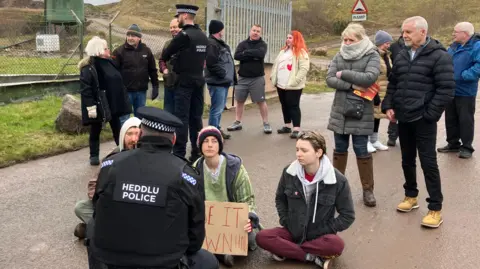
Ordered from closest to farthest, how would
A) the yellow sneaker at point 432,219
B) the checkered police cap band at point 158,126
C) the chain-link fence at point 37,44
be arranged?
1. the checkered police cap band at point 158,126
2. the yellow sneaker at point 432,219
3. the chain-link fence at point 37,44

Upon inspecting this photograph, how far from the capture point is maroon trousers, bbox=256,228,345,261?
13.2ft

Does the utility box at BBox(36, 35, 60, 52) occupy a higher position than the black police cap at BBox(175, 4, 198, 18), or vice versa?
the black police cap at BBox(175, 4, 198, 18)

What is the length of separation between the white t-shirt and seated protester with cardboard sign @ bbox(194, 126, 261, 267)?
4.21m

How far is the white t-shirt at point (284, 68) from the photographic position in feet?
27.6

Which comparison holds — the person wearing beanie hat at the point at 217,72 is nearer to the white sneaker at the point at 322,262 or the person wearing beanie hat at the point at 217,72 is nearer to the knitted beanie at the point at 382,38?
the knitted beanie at the point at 382,38

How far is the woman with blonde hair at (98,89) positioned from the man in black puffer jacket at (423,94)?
3.48m

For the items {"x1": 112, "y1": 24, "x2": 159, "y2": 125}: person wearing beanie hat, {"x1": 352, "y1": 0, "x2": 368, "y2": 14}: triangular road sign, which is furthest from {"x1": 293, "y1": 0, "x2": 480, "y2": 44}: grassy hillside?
{"x1": 112, "y1": 24, "x2": 159, "y2": 125}: person wearing beanie hat

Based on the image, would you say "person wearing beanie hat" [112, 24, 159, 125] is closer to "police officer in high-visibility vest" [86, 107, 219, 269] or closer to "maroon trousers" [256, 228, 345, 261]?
"maroon trousers" [256, 228, 345, 261]

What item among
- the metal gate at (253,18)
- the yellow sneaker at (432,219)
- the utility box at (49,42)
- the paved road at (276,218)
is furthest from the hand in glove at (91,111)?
the utility box at (49,42)

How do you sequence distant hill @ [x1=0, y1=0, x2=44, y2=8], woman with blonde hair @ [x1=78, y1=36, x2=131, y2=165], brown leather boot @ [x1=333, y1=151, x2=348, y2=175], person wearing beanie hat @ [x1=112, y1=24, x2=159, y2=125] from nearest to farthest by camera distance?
1. brown leather boot @ [x1=333, y1=151, x2=348, y2=175]
2. woman with blonde hair @ [x1=78, y1=36, x2=131, y2=165]
3. person wearing beanie hat @ [x1=112, y1=24, x2=159, y2=125]
4. distant hill @ [x1=0, y1=0, x2=44, y2=8]

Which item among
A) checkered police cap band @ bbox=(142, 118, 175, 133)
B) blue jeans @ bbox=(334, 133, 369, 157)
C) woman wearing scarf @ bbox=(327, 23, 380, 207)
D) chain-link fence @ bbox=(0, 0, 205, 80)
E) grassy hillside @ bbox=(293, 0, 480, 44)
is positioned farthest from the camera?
grassy hillside @ bbox=(293, 0, 480, 44)

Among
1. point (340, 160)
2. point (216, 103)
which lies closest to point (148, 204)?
point (340, 160)

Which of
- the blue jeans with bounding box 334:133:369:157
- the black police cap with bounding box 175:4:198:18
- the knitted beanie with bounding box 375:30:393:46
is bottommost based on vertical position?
the blue jeans with bounding box 334:133:369:157

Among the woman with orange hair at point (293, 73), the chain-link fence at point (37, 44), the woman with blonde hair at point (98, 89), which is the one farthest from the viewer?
the chain-link fence at point (37, 44)
